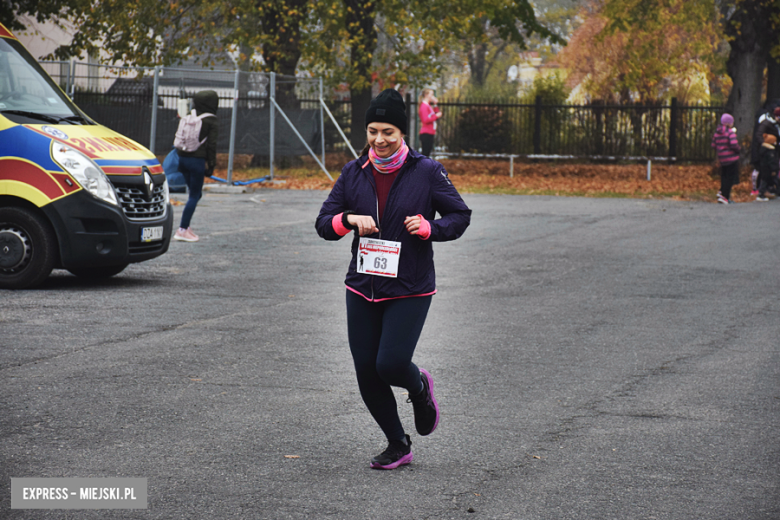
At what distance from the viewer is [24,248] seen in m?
9.05

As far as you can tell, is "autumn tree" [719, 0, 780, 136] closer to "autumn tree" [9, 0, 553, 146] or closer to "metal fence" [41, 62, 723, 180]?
"metal fence" [41, 62, 723, 180]

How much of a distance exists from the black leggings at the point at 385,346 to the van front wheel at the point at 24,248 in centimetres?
546

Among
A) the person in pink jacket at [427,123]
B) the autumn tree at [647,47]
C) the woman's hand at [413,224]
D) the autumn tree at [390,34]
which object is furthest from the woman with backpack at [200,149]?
the autumn tree at [647,47]

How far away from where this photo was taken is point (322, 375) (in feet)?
20.4

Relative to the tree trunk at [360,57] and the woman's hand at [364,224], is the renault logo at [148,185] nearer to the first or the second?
the woman's hand at [364,224]

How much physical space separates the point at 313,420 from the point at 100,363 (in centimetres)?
190

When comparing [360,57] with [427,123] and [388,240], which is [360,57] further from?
[388,240]

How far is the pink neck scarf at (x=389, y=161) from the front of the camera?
14.4 feet

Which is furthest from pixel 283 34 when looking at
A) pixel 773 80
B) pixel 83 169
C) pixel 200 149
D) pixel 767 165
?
pixel 83 169

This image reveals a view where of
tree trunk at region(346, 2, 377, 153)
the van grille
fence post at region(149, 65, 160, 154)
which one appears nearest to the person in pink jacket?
tree trunk at region(346, 2, 377, 153)

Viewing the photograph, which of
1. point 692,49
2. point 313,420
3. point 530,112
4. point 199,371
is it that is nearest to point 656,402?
point 313,420

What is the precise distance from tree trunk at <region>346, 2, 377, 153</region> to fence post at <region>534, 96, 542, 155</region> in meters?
5.03

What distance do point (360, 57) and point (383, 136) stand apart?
76.5 feet

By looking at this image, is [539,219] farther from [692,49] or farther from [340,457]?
[692,49]
